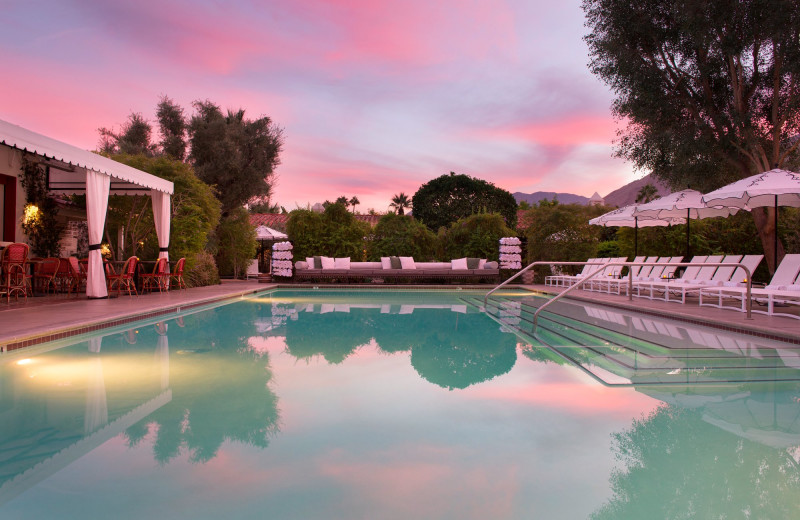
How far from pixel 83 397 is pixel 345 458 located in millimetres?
2261

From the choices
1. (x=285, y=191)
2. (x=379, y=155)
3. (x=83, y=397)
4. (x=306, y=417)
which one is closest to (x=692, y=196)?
(x=306, y=417)

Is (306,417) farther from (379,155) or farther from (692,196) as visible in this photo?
(379,155)

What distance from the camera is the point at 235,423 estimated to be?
321 cm

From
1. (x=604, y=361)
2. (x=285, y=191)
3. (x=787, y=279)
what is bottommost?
(x=604, y=361)

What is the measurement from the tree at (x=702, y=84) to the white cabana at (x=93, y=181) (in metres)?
11.3

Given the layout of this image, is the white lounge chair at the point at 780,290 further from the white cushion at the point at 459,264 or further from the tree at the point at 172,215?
the tree at the point at 172,215

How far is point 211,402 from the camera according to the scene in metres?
3.67

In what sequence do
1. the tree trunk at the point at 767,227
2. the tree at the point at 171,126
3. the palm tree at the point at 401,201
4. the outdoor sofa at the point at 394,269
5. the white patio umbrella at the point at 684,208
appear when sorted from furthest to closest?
the palm tree at the point at 401,201 < the tree at the point at 171,126 < the outdoor sofa at the point at 394,269 < the tree trunk at the point at 767,227 < the white patio umbrella at the point at 684,208

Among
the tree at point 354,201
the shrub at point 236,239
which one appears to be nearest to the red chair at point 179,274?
the shrub at point 236,239

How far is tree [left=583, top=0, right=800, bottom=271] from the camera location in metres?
11.5

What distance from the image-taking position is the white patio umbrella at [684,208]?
10.6 metres

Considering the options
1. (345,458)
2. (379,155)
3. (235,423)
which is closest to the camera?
(345,458)

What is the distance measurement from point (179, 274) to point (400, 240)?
7.70 metres

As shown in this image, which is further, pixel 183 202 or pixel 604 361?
pixel 183 202
